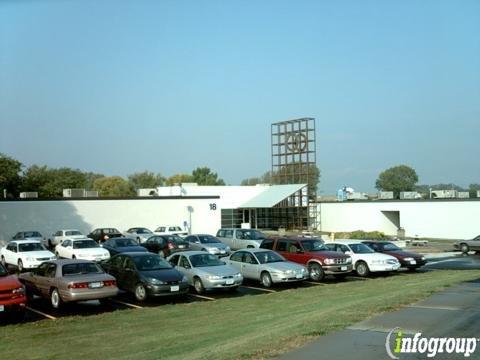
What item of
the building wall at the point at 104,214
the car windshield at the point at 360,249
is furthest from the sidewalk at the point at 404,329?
the building wall at the point at 104,214

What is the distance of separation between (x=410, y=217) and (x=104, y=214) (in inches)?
1203

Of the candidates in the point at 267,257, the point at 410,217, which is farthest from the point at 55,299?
the point at 410,217

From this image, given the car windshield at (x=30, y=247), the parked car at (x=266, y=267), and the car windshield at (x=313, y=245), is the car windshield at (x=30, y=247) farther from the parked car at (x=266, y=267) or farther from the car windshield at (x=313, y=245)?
the car windshield at (x=313, y=245)

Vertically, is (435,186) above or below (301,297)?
above

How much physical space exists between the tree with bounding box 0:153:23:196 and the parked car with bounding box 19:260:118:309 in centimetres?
5267

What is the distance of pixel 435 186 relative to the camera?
13625 cm

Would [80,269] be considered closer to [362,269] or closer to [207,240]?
[362,269]

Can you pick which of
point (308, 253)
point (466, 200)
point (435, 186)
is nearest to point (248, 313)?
point (308, 253)

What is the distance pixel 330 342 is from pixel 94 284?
9.10 m

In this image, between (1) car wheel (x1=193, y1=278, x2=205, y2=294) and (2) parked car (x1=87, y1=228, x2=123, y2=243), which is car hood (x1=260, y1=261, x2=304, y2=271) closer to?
(1) car wheel (x1=193, y1=278, x2=205, y2=294)

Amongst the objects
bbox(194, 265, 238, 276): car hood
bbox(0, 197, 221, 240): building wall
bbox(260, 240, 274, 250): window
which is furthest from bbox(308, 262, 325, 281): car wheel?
bbox(0, 197, 221, 240): building wall

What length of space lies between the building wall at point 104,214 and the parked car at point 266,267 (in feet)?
83.2

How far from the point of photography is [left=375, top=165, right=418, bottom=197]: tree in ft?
513

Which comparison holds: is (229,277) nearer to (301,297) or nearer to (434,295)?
(301,297)
